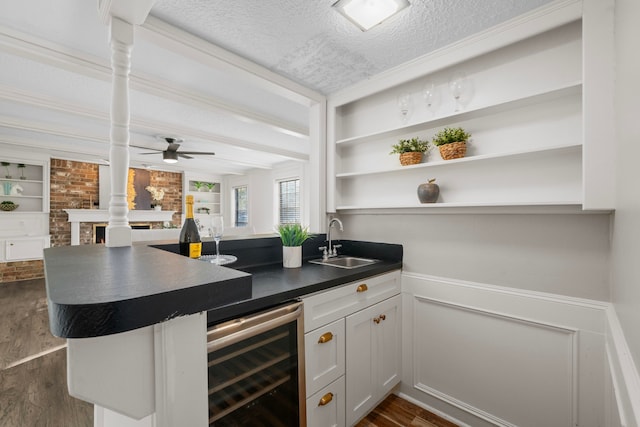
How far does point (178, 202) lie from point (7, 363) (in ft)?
18.1

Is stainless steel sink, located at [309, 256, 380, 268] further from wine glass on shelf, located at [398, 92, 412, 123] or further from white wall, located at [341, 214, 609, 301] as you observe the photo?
wine glass on shelf, located at [398, 92, 412, 123]

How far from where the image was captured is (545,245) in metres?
1.54

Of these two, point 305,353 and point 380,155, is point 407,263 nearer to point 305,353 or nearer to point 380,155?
point 380,155

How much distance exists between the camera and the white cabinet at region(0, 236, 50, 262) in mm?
4996

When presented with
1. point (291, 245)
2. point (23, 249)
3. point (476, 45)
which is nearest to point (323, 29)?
point (476, 45)

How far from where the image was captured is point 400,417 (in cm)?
181

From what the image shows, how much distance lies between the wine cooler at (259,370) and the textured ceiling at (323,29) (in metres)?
1.52

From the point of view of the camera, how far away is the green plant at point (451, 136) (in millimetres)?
1726

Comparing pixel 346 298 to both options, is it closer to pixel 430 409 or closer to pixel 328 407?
pixel 328 407

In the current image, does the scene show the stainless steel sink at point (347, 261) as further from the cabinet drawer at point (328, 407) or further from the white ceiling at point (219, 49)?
the white ceiling at point (219, 49)

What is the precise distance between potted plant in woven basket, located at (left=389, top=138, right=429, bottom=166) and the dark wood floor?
2.60m

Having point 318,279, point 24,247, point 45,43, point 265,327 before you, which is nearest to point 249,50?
point 45,43

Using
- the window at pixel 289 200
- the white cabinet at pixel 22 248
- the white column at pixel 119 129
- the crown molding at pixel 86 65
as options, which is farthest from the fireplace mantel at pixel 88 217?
the white column at pixel 119 129

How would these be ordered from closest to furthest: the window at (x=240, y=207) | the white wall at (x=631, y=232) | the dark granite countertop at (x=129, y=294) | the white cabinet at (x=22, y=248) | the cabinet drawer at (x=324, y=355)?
the dark granite countertop at (x=129, y=294)
the white wall at (x=631, y=232)
the cabinet drawer at (x=324, y=355)
the white cabinet at (x=22, y=248)
the window at (x=240, y=207)
